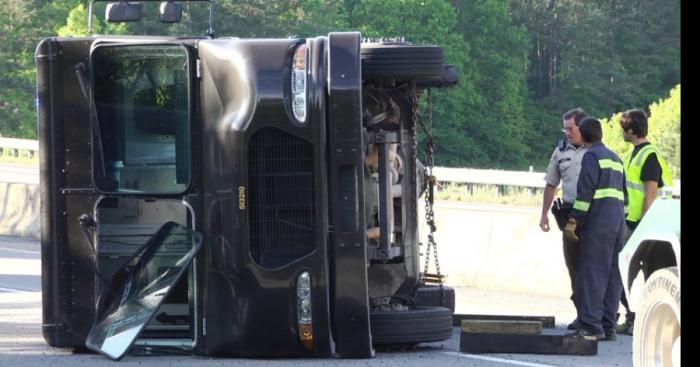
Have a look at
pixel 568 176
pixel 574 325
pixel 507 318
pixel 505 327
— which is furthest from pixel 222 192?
pixel 568 176

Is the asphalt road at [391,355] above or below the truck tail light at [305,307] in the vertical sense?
below

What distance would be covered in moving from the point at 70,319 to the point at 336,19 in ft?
271

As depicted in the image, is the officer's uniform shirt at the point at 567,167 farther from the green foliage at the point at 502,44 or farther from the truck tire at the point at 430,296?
the green foliage at the point at 502,44

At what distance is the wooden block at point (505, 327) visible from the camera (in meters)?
10.9

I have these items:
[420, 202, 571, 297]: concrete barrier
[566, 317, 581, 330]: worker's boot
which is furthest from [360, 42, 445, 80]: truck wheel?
[420, 202, 571, 297]: concrete barrier

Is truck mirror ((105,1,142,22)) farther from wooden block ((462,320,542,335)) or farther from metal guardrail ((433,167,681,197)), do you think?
metal guardrail ((433,167,681,197))

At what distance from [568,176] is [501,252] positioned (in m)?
3.94

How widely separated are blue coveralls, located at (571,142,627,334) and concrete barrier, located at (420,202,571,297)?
4.09 metres

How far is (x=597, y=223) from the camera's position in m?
11.3

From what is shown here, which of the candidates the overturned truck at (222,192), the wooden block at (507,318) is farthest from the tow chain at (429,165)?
the wooden block at (507,318)

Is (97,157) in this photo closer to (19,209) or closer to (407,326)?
(407,326)

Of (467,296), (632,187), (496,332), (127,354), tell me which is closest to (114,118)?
(127,354)

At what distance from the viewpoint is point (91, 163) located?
1029cm

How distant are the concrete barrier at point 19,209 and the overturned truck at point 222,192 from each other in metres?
13.9
